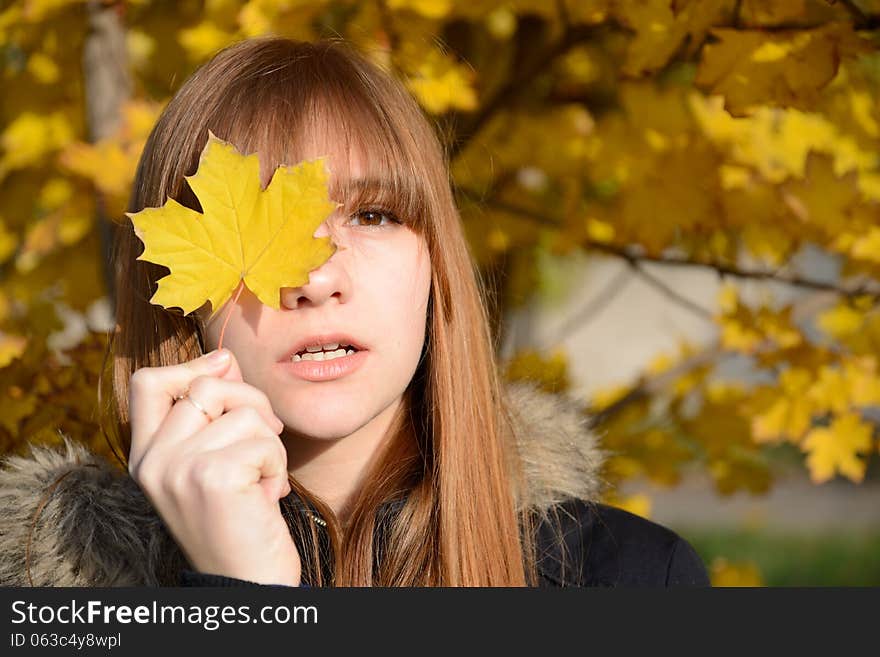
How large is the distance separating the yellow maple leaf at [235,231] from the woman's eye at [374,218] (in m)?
0.17

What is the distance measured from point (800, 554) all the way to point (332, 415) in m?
5.45

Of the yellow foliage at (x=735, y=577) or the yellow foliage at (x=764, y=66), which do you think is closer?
the yellow foliage at (x=764, y=66)

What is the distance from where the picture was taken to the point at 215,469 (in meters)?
1.24

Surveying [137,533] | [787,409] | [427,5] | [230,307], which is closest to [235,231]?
[230,307]

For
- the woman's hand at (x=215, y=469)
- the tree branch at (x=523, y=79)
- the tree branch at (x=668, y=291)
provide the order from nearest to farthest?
1. the woman's hand at (x=215, y=469)
2. the tree branch at (x=668, y=291)
3. the tree branch at (x=523, y=79)

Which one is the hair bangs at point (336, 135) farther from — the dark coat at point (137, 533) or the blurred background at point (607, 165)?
the dark coat at point (137, 533)

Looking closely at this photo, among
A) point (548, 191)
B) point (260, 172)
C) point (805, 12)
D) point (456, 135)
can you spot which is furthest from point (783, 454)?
point (260, 172)

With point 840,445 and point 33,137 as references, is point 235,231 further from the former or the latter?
point 840,445

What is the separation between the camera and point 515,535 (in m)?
1.66

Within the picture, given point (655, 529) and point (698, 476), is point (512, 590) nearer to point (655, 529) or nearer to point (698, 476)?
point (655, 529)

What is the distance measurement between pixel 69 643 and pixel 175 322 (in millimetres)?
522

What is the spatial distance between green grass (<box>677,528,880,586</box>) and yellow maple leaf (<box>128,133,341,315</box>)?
4676 mm

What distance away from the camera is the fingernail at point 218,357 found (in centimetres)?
135

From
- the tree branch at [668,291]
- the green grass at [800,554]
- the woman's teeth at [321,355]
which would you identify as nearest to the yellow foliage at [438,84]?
the tree branch at [668,291]
